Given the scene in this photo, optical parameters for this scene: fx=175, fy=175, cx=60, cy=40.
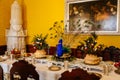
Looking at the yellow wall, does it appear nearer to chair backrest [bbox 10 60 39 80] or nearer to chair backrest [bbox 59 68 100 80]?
chair backrest [bbox 10 60 39 80]

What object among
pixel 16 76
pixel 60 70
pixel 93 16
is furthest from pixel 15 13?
pixel 16 76

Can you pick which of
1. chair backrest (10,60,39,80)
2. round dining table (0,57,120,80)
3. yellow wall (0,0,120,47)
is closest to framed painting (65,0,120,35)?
yellow wall (0,0,120,47)

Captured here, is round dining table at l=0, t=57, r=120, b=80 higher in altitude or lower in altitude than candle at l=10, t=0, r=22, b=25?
lower

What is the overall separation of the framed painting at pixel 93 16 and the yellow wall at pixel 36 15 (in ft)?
1.06

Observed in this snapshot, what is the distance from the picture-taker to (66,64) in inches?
90.4

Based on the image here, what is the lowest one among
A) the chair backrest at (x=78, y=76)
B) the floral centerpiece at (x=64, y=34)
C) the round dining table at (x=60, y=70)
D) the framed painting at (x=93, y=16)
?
the round dining table at (x=60, y=70)

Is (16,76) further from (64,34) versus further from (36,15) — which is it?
(36,15)

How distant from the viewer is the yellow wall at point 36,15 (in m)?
4.49

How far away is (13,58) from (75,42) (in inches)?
68.4

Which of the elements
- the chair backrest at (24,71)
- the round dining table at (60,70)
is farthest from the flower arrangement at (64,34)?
the chair backrest at (24,71)

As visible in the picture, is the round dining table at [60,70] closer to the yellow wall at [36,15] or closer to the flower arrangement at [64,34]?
the flower arrangement at [64,34]

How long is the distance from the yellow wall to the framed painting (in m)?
0.32

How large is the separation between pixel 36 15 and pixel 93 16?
5.80ft

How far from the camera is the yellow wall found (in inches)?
177
